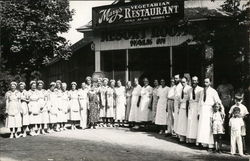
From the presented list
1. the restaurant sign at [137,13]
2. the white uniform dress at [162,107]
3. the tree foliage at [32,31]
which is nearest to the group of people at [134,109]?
the white uniform dress at [162,107]

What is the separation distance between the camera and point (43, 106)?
1534 centimetres

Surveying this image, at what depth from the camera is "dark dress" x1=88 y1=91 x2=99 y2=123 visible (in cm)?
1673

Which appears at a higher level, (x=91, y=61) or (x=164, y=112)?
(x=91, y=61)

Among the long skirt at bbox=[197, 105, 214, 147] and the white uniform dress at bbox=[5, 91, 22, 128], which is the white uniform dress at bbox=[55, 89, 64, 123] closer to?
the white uniform dress at bbox=[5, 91, 22, 128]

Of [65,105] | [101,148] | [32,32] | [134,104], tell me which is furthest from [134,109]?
[32,32]

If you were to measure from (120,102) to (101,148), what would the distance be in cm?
571

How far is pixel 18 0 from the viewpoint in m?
23.4

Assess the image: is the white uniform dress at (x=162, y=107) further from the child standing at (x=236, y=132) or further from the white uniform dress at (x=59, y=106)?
the child standing at (x=236, y=132)

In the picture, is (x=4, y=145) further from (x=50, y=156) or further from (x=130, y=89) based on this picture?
(x=130, y=89)

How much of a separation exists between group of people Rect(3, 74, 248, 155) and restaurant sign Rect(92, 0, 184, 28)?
303cm

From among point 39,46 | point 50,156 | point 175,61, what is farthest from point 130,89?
point 39,46

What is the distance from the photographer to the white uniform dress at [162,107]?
15273 millimetres

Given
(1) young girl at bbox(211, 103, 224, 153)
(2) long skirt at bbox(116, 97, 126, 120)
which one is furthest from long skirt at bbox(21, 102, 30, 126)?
(1) young girl at bbox(211, 103, 224, 153)

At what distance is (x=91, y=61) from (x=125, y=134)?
8.82m
